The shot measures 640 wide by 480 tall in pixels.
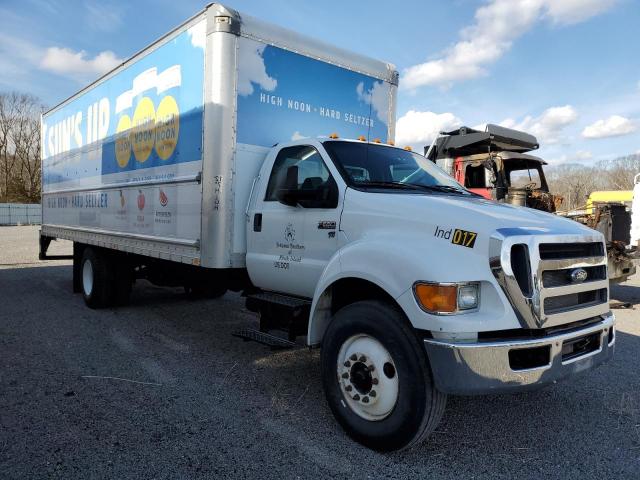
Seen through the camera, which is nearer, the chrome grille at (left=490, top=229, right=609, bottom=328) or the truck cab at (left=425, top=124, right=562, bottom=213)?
the chrome grille at (left=490, top=229, right=609, bottom=328)

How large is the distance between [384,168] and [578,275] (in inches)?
70.7

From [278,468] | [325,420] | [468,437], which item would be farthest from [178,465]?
[468,437]

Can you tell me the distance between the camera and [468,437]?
3.41 m

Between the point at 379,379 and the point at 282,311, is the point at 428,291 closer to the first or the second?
the point at 379,379

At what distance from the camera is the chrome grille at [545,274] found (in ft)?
A: 9.20

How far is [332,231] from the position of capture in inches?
149

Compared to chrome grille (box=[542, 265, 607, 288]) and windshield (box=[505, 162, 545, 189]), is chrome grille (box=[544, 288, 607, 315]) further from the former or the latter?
windshield (box=[505, 162, 545, 189])

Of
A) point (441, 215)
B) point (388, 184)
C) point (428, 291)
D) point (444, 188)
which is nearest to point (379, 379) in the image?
point (428, 291)

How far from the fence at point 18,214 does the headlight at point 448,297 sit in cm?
4781

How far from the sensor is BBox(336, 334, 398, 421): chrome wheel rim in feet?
10.2

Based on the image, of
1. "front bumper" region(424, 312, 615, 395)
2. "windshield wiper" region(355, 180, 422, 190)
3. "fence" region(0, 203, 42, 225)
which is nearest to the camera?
"front bumper" region(424, 312, 615, 395)

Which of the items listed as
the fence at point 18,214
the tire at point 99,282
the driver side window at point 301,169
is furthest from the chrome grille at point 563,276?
the fence at point 18,214

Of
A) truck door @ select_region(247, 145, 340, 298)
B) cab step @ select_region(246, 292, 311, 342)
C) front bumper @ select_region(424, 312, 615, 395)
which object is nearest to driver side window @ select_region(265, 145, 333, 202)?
truck door @ select_region(247, 145, 340, 298)

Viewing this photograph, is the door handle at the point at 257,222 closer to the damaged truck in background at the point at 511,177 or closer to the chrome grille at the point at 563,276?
the chrome grille at the point at 563,276
